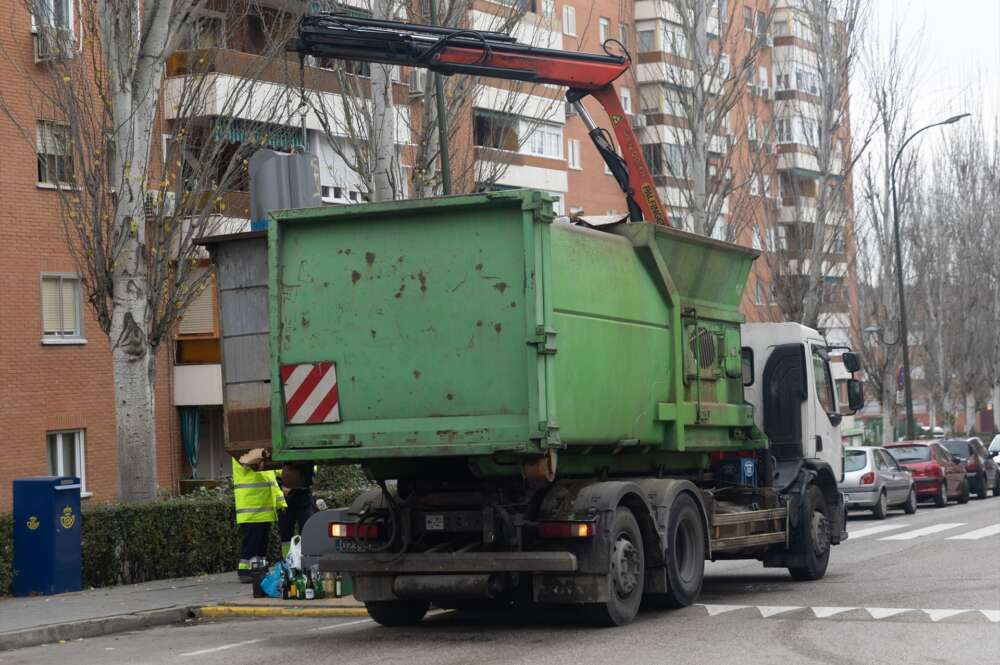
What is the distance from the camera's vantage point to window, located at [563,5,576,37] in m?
52.6

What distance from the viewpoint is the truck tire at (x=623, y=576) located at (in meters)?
11.5

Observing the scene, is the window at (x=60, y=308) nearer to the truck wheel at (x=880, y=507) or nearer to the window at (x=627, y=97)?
the truck wheel at (x=880, y=507)

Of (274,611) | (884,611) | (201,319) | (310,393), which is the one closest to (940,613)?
(884,611)

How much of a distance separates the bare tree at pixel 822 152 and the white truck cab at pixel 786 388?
24.0 meters

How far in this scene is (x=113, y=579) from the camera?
16453 mm

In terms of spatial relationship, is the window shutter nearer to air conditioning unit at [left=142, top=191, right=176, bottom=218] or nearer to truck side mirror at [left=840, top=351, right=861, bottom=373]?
air conditioning unit at [left=142, top=191, right=176, bottom=218]

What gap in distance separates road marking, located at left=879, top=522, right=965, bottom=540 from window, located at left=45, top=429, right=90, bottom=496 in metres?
15.6

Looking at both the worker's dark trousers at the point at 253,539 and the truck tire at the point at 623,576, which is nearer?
the truck tire at the point at 623,576

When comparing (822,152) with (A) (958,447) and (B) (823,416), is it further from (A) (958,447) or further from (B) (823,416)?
(B) (823,416)

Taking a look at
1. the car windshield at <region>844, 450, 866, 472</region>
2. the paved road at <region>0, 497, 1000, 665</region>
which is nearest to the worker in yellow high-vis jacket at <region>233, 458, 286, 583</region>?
the paved road at <region>0, 497, 1000, 665</region>

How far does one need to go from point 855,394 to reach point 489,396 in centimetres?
716

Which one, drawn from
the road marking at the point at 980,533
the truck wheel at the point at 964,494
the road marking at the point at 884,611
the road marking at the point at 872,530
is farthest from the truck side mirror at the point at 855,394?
the truck wheel at the point at 964,494

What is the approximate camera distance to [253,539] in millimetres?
15680

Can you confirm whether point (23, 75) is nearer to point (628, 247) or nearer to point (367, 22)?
point (367, 22)
